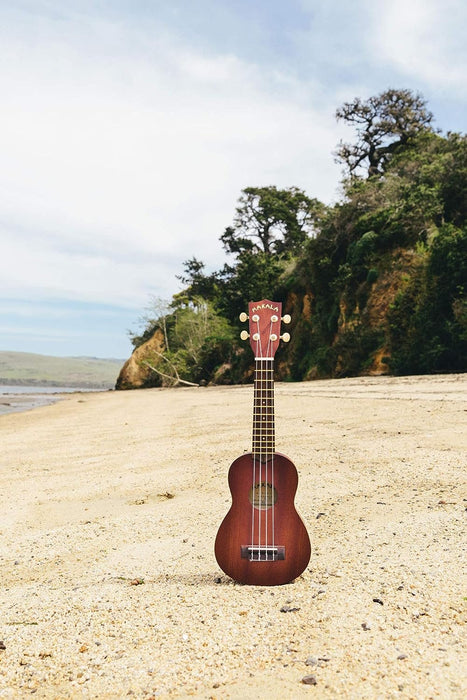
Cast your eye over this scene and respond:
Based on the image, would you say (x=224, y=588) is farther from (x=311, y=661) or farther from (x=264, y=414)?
(x=264, y=414)

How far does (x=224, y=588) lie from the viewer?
246 cm

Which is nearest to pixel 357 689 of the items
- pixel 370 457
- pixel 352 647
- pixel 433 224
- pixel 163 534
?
pixel 352 647

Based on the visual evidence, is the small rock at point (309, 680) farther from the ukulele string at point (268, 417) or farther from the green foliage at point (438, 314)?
the green foliage at point (438, 314)

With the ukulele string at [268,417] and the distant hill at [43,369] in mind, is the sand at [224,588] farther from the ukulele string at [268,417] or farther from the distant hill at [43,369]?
the distant hill at [43,369]

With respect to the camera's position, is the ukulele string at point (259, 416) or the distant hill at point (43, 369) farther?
the distant hill at point (43, 369)

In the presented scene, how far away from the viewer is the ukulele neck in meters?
2.54

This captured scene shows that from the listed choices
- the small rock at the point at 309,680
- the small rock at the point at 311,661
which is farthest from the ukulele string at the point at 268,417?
the small rock at the point at 309,680

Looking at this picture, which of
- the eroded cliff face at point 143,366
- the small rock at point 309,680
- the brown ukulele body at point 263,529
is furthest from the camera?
the eroded cliff face at point 143,366

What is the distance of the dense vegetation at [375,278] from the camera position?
15.7 m

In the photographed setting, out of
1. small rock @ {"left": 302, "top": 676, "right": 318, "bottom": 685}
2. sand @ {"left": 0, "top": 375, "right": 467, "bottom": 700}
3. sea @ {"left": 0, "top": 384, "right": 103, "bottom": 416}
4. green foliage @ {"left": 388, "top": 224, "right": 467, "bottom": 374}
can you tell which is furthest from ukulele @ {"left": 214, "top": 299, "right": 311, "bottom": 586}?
sea @ {"left": 0, "top": 384, "right": 103, "bottom": 416}

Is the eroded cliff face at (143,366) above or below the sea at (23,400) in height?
above

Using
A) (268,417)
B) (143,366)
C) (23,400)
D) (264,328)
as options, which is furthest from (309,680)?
(143,366)

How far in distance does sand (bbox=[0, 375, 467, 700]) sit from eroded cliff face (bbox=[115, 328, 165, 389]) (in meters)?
33.2

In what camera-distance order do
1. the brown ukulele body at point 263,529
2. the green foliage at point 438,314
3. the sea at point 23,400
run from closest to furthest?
the brown ukulele body at point 263,529, the green foliage at point 438,314, the sea at point 23,400
